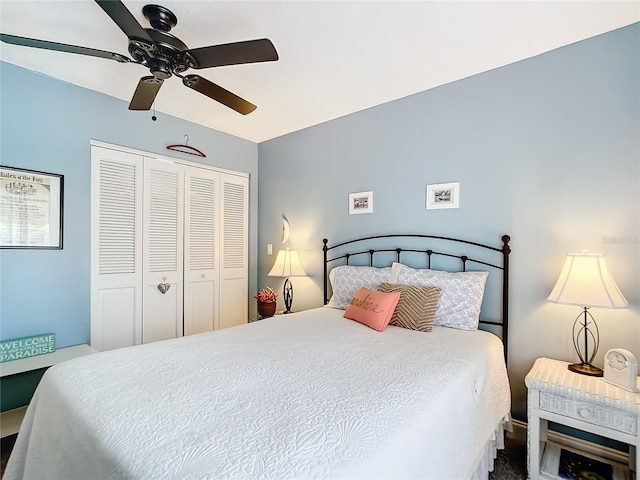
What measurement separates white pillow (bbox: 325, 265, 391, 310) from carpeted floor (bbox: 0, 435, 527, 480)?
1.32m

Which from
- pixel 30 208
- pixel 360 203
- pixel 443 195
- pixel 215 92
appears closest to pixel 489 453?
pixel 443 195

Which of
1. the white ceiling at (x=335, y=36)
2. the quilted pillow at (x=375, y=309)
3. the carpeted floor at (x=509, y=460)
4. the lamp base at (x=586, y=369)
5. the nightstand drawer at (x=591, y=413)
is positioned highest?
the white ceiling at (x=335, y=36)

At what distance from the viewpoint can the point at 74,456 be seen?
1.05 meters

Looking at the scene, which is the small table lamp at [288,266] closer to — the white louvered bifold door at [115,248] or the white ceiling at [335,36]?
the white louvered bifold door at [115,248]

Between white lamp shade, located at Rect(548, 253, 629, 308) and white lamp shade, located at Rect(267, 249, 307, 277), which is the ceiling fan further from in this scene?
white lamp shade, located at Rect(548, 253, 629, 308)

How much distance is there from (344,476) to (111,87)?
10.4ft

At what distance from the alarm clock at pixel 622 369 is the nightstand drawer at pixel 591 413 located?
16 cm

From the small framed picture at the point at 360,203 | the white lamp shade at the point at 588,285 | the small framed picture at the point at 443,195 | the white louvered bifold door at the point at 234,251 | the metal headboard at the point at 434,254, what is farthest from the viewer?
the white louvered bifold door at the point at 234,251

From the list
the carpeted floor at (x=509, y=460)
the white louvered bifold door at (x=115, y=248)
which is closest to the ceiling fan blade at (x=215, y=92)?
the white louvered bifold door at (x=115, y=248)

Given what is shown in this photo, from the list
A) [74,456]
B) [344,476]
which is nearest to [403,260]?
[344,476]

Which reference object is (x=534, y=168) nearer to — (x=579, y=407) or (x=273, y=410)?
(x=579, y=407)

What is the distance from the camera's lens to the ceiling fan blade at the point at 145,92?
6.16ft

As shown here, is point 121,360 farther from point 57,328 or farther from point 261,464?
point 57,328

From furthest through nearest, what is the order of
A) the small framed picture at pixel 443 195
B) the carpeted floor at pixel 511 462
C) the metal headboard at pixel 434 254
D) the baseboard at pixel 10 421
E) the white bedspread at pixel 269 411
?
1. the small framed picture at pixel 443 195
2. the metal headboard at pixel 434 254
3. the baseboard at pixel 10 421
4. the carpeted floor at pixel 511 462
5. the white bedspread at pixel 269 411
